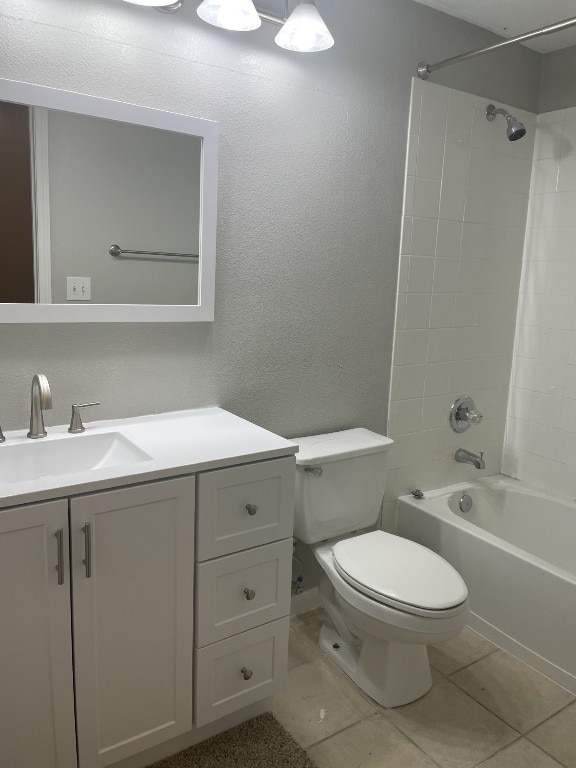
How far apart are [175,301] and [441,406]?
4.34 feet

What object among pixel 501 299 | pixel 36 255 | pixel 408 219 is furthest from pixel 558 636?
Result: pixel 36 255

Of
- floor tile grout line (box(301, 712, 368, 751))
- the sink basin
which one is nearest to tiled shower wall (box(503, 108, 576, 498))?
floor tile grout line (box(301, 712, 368, 751))

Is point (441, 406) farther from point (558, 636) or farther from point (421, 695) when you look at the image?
point (421, 695)

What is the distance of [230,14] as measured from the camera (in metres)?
1.66

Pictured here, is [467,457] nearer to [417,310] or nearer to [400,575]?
[417,310]

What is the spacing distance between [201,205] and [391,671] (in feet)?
5.20

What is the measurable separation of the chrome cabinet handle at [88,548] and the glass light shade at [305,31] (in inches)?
57.6

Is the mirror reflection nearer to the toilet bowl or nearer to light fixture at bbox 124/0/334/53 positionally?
light fixture at bbox 124/0/334/53

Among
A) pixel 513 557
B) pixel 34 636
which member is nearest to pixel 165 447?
pixel 34 636

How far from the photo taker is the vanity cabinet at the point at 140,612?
1338mm

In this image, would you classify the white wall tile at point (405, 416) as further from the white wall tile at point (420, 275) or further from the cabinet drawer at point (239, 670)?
the cabinet drawer at point (239, 670)

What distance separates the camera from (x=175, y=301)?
1872 millimetres

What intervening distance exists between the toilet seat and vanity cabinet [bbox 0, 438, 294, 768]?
256 millimetres

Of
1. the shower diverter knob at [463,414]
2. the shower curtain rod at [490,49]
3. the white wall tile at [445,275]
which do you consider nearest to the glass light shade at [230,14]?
the shower curtain rod at [490,49]
